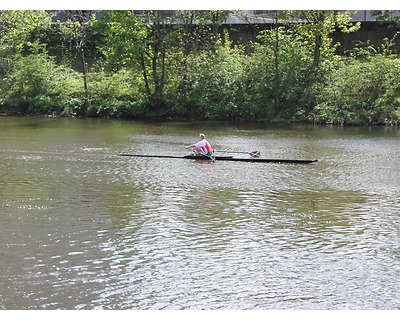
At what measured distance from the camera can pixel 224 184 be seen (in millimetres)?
23250

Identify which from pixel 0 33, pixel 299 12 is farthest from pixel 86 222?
pixel 0 33

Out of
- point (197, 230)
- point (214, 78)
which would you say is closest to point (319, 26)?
point (214, 78)

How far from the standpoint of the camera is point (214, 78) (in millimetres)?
46094

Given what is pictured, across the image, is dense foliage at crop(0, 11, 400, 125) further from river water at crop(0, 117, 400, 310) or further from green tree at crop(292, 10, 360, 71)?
river water at crop(0, 117, 400, 310)

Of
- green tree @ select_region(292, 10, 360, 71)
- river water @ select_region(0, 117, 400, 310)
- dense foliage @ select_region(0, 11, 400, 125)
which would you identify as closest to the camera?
river water @ select_region(0, 117, 400, 310)

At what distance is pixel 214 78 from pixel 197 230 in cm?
2976

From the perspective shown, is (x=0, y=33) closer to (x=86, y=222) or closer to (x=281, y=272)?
(x=86, y=222)

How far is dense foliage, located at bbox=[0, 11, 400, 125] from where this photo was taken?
143 ft

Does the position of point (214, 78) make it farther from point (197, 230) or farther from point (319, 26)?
point (197, 230)

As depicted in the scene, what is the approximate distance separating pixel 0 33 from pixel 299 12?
23.4 metres

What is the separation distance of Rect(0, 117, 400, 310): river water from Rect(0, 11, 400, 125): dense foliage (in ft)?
40.9

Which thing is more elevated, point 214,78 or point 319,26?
point 319,26

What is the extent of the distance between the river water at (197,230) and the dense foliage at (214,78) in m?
12.5

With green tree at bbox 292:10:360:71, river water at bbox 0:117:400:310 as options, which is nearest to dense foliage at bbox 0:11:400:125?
green tree at bbox 292:10:360:71
